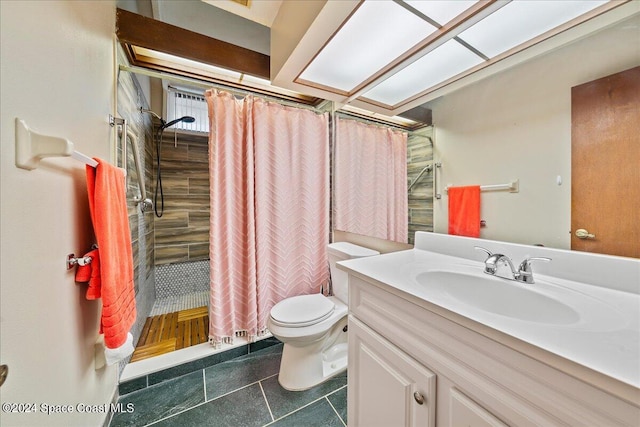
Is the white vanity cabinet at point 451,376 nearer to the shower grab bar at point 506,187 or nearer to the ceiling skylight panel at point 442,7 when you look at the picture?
the shower grab bar at point 506,187

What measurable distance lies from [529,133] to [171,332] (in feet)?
8.29

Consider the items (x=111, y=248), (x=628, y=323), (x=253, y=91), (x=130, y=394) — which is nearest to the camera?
(x=628, y=323)

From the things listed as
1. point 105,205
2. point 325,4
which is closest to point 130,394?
point 105,205

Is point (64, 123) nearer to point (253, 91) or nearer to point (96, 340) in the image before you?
point (96, 340)

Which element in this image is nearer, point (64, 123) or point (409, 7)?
point (64, 123)

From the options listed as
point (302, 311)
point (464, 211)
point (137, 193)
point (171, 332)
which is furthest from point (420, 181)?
point (171, 332)

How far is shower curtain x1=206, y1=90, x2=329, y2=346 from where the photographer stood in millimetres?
1600

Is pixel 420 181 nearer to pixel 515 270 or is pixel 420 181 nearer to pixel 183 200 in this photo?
pixel 515 270

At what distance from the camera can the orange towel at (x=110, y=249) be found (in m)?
0.84

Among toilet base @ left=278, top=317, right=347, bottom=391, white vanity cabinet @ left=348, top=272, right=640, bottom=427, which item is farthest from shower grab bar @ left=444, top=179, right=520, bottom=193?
toilet base @ left=278, top=317, right=347, bottom=391

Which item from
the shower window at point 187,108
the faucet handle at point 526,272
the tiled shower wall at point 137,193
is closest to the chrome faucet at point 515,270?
the faucet handle at point 526,272

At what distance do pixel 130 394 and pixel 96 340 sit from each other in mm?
579

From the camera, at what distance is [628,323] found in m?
0.51

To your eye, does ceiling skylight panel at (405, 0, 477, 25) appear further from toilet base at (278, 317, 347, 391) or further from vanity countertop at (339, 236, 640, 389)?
toilet base at (278, 317, 347, 391)
